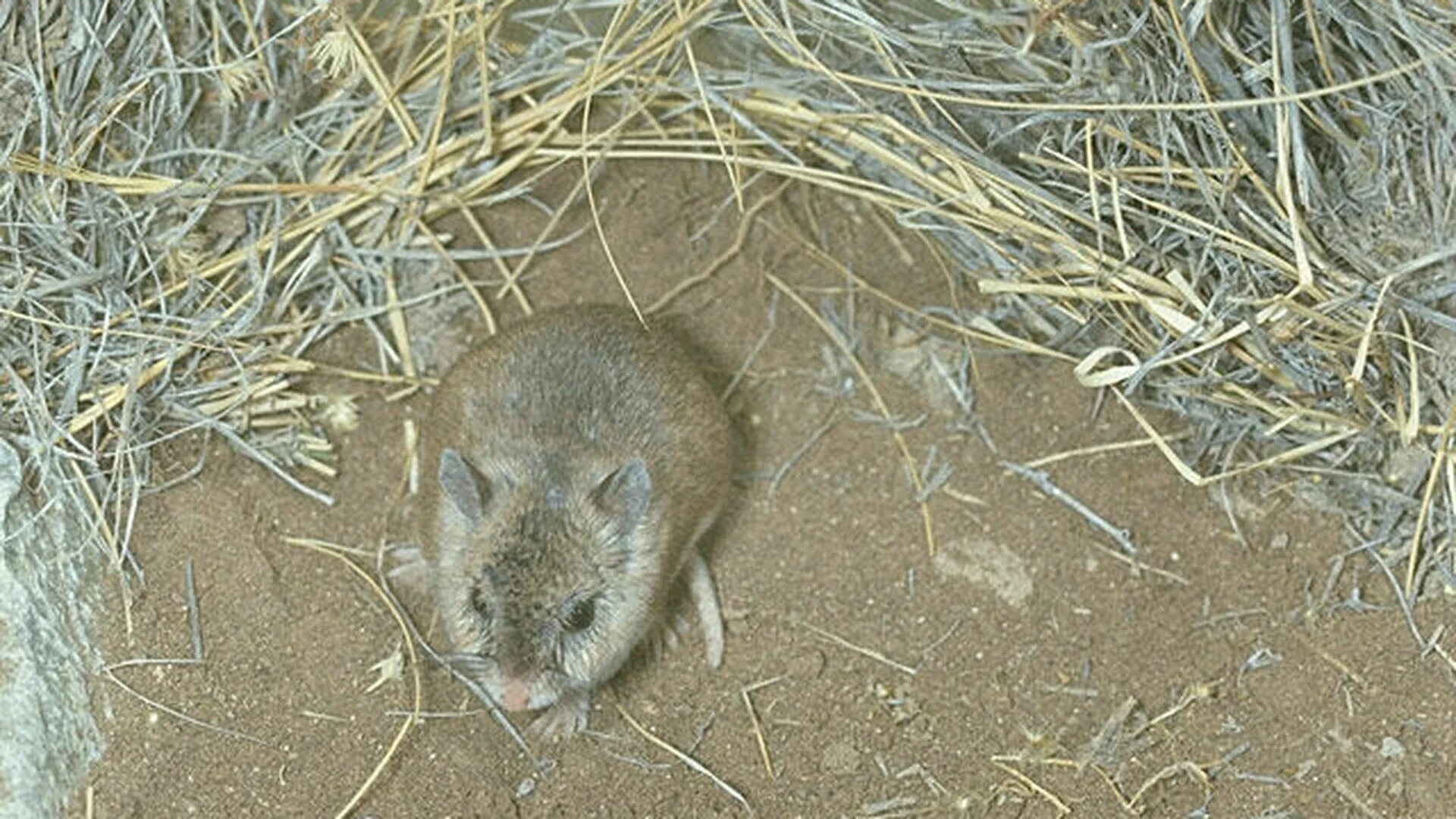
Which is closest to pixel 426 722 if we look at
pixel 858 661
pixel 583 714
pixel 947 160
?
pixel 583 714

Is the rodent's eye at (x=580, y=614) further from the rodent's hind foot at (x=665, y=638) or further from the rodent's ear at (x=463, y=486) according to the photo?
the rodent's hind foot at (x=665, y=638)

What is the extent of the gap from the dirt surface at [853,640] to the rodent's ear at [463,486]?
23.7 inches

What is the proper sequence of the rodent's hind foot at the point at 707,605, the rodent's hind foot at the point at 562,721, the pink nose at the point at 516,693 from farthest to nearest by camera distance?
1. the rodent's hind foot at the point at 707,605
2. the rodent's hind foot at the point at 562,721
3. the pink nose at the point at 516,693

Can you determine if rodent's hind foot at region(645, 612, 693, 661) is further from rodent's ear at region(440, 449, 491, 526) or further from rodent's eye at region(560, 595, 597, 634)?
rodent's ear at region(440, 449, 491, 526)

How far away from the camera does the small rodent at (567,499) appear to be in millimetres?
4930

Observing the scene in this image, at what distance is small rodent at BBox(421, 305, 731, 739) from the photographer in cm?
493

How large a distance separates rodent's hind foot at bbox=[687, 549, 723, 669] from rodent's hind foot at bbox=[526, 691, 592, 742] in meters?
0.45

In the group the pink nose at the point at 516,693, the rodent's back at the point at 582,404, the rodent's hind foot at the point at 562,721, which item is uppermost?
the rodent's back at the point at 582,404

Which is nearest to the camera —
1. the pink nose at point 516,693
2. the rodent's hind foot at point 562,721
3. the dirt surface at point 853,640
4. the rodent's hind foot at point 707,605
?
the pink nose at point 516,693

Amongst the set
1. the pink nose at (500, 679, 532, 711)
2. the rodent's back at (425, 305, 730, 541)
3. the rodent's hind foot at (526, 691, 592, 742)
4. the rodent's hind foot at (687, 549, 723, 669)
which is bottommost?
the rodent's hind foot at (526, 691, 592, 742)

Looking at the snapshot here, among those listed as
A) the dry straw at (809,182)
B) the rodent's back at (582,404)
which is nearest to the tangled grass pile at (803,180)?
the dry straw at (809,182)

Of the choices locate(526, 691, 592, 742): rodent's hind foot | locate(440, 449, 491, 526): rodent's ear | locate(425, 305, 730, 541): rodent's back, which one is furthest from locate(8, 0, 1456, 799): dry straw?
locate(526, 691, 592, 742): rodent's hind foot

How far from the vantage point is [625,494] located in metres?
5.05

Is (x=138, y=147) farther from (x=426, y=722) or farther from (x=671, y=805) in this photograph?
(x=671, y=805)
